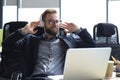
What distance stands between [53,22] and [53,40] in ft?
Result: 0.71

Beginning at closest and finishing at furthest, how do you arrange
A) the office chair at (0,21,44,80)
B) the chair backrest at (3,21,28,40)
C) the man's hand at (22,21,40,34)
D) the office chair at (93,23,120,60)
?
the office chair at (0,21,44,80), the man's hand at (22,21,40,34), the chair backrest at (3,21,28,40), the office chair at (93,23,120,60)

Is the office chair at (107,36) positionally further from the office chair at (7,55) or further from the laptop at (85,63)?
the laptop at (85,63)

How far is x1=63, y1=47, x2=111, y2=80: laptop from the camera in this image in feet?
5.92

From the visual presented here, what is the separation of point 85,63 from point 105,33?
2.01 m

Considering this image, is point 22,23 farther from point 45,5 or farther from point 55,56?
point 45,5

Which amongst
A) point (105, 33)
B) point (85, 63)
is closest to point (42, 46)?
point (85, 63)

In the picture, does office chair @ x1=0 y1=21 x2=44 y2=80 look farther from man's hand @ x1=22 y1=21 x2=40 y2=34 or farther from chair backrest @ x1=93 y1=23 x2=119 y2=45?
chair backrest @ x1=93 y1=23 x2=119 y2=45

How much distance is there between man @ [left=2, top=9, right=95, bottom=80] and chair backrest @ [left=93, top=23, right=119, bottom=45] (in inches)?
37.2

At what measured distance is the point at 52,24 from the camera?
2797mm

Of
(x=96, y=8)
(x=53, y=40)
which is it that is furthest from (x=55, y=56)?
(x=96, y=8)

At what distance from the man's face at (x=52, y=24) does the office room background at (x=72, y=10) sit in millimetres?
3662

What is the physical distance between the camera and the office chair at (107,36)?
147 inches

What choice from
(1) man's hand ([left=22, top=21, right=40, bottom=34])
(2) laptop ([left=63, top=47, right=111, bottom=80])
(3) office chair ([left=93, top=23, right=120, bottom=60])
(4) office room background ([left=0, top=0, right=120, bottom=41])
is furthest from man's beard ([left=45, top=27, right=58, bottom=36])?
(4) office room background ([left=0, top=0, right=120, bottom=41])

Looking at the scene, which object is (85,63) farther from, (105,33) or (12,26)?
(105,33)
